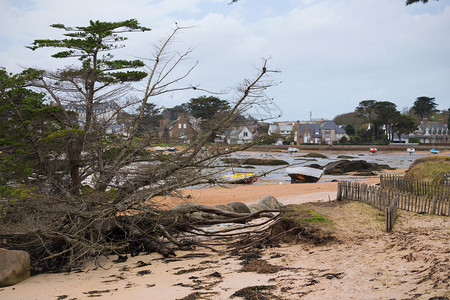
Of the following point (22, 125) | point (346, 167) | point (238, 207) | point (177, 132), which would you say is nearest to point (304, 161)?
point (346, 167)

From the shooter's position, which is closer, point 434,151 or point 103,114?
point 103,114

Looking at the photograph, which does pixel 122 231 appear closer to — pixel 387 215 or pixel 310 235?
pixel 310 235

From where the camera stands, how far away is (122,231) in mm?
10180

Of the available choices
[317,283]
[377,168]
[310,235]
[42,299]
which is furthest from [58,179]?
[377,168]

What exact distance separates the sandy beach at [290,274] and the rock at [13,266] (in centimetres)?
21

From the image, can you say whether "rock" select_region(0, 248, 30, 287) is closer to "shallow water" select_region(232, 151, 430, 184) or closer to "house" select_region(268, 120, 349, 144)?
"shallow water" select_region(232, 151, 430, 184)

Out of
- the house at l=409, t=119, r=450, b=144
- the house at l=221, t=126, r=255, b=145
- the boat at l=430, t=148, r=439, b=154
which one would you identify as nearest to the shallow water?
the boat at l=430, t=148, r=439, b=154

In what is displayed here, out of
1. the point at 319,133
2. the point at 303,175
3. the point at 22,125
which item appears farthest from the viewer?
the point at 319,133

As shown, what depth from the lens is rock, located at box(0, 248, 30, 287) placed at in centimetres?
778

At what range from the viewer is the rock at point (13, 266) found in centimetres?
778

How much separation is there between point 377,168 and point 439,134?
6397 cm

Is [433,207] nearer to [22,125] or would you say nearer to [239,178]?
[22,125]

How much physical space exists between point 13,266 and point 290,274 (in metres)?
5.09

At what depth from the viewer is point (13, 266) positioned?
793 centimetres
